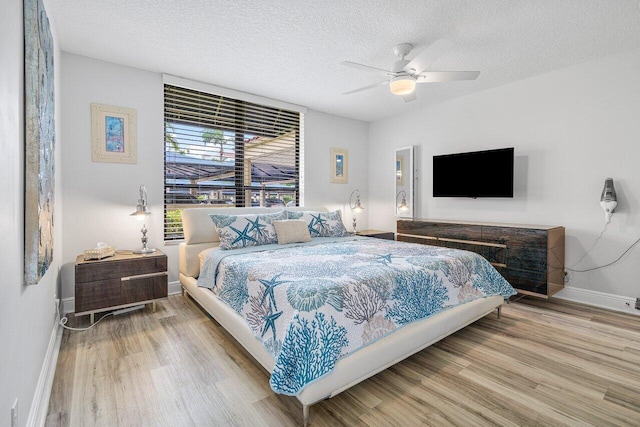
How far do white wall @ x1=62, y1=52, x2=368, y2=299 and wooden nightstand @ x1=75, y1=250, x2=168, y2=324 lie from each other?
1.31 feet

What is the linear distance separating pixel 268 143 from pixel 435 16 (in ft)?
9.00

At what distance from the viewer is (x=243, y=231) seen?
3246 mm

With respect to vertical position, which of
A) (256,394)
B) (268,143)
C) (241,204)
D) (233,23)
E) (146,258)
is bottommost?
(256,394)

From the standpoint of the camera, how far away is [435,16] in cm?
245

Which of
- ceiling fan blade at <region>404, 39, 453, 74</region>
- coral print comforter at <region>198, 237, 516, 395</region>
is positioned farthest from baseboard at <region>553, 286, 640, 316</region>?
ceiling fan blade at <region>404, 39, 453, 74</region>

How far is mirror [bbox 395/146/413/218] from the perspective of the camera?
4980 mm

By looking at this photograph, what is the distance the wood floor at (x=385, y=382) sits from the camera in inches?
64.2

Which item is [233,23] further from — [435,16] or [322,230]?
[322,230]

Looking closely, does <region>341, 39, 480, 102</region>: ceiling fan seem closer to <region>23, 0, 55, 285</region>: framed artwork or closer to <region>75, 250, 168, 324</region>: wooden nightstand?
<region>23, 0, 55, 285</region>: framed artwork

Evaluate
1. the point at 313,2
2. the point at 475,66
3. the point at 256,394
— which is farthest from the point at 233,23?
the point at 256,394

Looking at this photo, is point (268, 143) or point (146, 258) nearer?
point (146, 258)

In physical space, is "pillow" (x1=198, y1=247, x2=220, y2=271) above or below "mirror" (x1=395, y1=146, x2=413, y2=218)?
below

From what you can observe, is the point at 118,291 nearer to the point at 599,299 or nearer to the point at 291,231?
the point at 291,231

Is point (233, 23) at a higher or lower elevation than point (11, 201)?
higher
